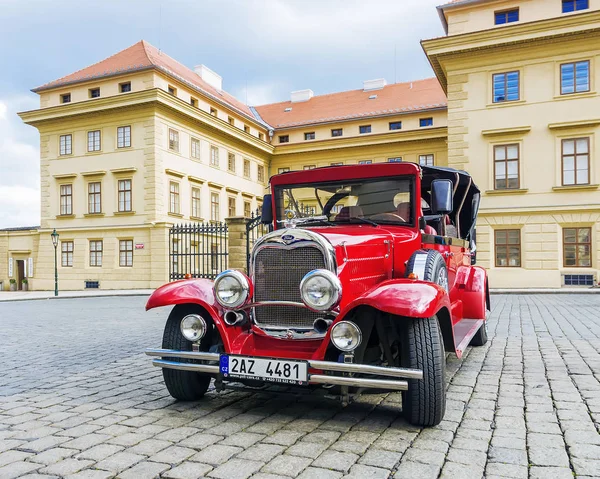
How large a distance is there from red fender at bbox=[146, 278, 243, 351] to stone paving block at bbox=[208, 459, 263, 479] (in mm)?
1132

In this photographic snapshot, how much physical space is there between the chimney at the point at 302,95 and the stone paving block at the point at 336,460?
4320cm

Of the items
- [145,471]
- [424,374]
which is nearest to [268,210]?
[424,374]

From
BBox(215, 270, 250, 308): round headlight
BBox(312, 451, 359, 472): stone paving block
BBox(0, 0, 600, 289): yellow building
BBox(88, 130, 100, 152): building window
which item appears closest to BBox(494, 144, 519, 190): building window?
BBox(0, 0, 600, 289): yellow building

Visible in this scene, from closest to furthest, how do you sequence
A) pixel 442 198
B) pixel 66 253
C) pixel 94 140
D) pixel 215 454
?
pixel 215 454 < pixel 442 198 < pixel 94 140 < pixel 66 253

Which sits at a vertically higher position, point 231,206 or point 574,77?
point 574,77

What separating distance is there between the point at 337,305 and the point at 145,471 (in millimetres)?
1724

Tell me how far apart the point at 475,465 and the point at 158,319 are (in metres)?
9.45

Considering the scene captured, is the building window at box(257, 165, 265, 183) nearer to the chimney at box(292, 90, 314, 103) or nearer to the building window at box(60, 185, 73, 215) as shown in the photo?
the chimney at box(292, 90, 314, 103)

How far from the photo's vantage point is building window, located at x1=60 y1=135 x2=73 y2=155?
1223 inches

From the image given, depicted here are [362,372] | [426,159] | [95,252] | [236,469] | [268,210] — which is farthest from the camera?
[426,159]

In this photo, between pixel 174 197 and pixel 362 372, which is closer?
pixel 362 372

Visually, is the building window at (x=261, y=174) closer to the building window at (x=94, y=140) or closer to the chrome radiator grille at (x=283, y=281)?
the building window at (x=94, y=140)

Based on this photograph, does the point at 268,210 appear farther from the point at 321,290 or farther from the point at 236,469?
the point at 236,469

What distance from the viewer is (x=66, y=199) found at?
31.2 m
